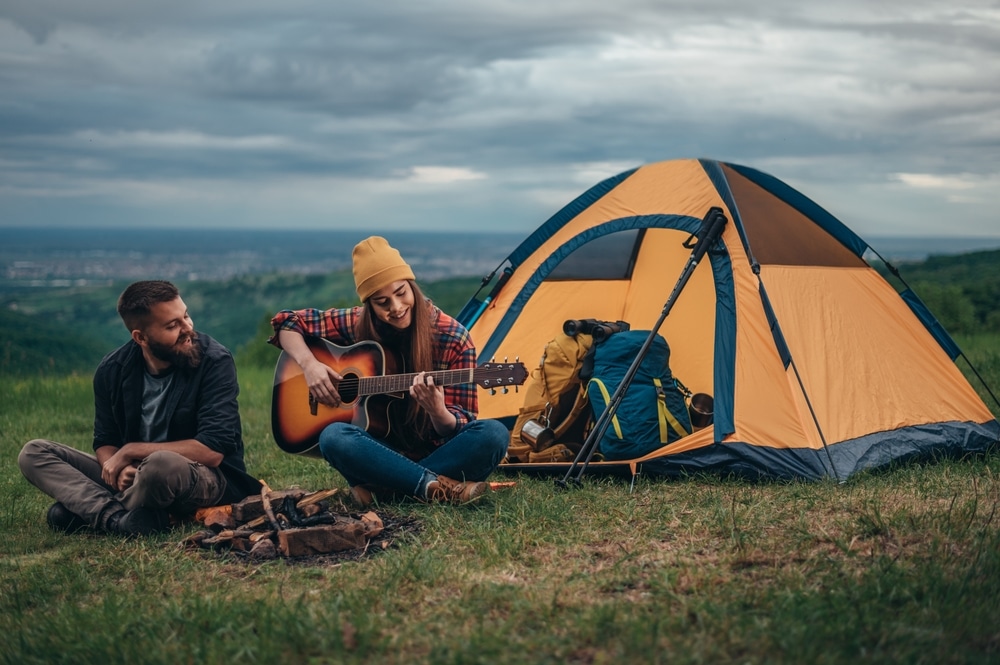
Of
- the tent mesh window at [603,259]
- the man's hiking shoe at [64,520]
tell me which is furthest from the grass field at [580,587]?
the tent mesh window at [603,259]

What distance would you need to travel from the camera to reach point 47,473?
4.99 metres

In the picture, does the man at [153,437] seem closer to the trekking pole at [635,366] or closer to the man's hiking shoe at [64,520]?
the man's hiking shoe at [64,520]

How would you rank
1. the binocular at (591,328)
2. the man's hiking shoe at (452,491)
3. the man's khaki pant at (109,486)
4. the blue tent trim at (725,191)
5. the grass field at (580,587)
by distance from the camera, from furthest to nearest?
the binocular at (591,328)
the blue tent trim at (725,191)
the man's hiking shoe at (452,491)
the man's khaki pant at (109,486)
the grass field at (580,587)

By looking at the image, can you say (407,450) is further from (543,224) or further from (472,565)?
(543,224)

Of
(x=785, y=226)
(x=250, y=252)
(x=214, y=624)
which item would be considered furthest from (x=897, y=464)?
(x=250, y=252)

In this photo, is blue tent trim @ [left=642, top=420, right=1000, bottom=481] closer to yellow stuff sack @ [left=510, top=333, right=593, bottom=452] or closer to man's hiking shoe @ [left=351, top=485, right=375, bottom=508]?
yellow stuff sack @ [left=510, top=333, right=593, bottom=452]

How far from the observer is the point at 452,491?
491 cm

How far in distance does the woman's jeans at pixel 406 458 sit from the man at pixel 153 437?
56 centimetres

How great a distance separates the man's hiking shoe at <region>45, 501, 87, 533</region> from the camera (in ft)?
16.2

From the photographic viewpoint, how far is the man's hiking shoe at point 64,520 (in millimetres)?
4945

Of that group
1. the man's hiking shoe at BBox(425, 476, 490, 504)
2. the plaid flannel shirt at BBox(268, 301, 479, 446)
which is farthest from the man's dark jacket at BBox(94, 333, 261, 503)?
the man's hiking shoe at BBox(425, 476, 490, 504)

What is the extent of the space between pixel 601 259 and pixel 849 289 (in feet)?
6.41

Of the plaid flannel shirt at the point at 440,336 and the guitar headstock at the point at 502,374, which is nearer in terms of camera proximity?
Answer: the guitar headstock at the point at 502,374

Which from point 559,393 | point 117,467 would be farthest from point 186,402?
point 559,393
